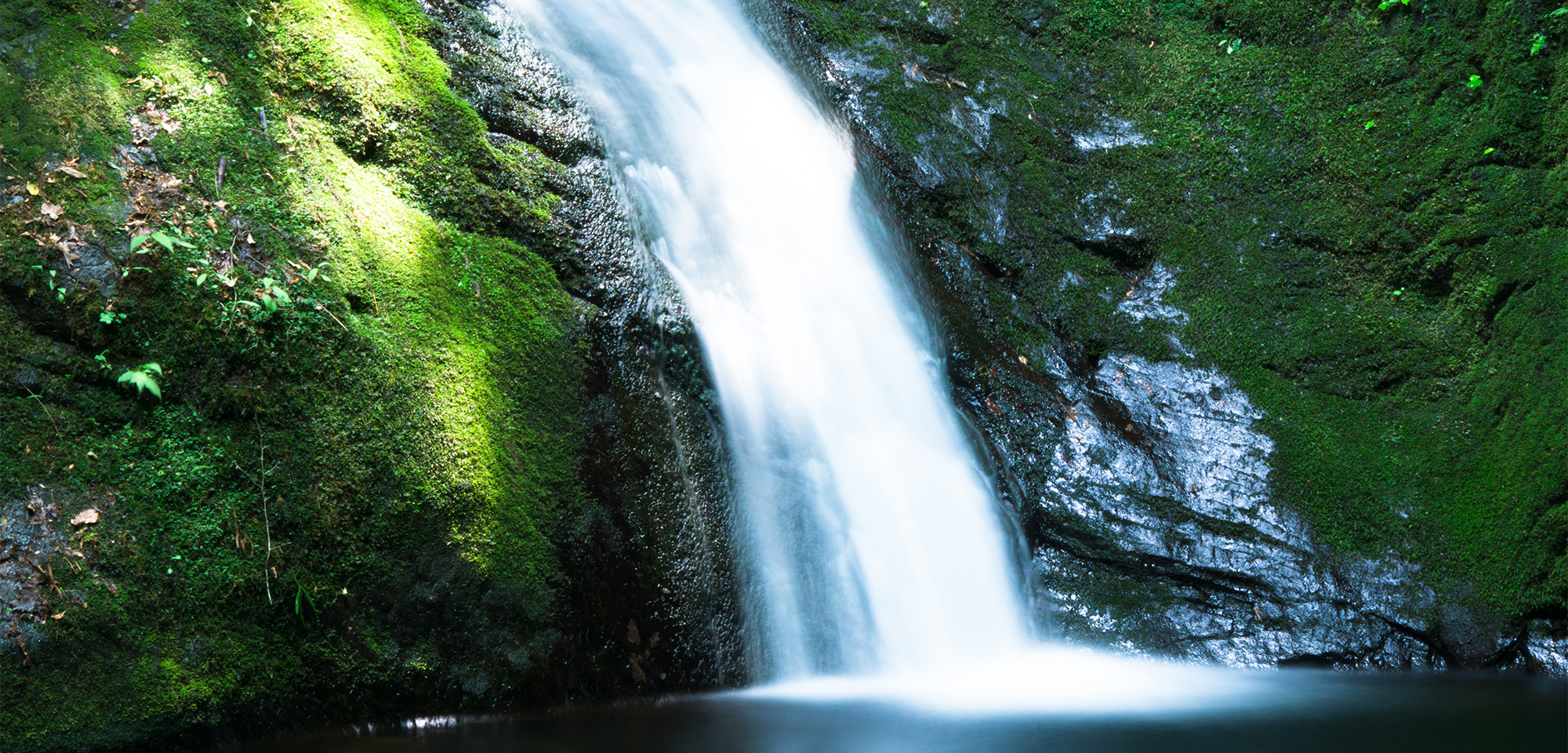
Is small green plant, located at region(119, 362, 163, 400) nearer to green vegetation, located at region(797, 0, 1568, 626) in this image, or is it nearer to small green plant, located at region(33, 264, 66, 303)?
small green plant, located at region(33, 264, 66, 303)

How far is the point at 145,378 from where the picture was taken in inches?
116

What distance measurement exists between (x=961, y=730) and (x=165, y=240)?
3.55 metres

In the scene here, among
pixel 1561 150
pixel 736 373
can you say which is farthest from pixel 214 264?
pixel 1561 150

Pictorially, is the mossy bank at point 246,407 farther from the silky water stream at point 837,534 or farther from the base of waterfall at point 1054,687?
the base of waterfall at point 1054,687

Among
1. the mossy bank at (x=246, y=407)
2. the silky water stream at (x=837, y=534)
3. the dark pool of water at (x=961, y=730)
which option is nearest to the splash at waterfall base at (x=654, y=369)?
the mossy bank at (x=246, y=407)

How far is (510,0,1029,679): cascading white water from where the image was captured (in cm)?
426

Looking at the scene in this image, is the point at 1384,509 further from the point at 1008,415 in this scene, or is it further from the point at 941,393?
the point at 941,393

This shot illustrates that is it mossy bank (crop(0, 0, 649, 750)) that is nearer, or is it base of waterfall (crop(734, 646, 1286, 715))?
mossy bank (crop(0, 0, 649, 750))

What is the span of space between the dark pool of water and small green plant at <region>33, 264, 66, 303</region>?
5.54 feet

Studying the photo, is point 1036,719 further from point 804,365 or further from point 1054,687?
point 804,365

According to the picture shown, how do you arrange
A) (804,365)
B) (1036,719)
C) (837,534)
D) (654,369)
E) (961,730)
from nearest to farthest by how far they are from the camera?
(961,730) → (1036,719) → (654,369) → (837,534) → (804,365)

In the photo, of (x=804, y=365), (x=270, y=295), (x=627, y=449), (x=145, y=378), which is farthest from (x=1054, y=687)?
(x=145, y=378)

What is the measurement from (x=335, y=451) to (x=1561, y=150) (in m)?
7.26

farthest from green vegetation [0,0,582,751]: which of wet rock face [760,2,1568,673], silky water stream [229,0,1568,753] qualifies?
wet rock face [760,2,1568,673]
